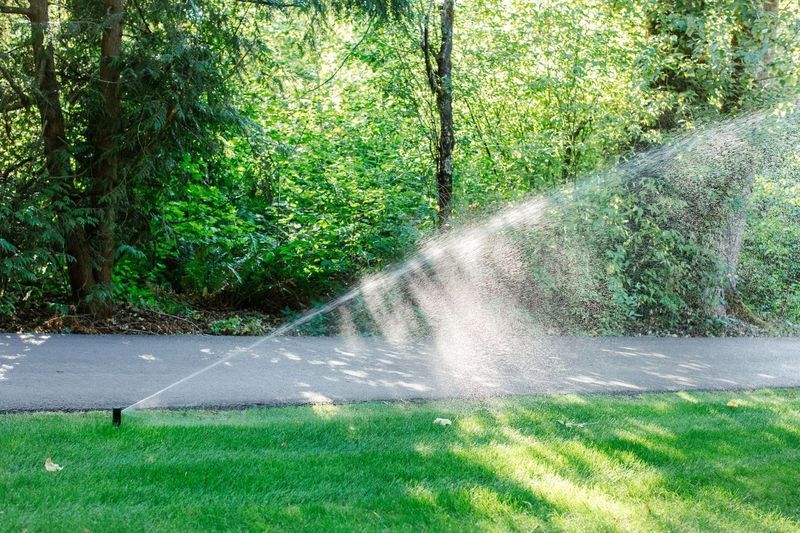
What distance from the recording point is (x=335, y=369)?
24.4 ft

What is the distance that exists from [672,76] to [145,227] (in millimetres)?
7614

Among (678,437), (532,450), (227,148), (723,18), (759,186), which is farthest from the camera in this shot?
(759,186)

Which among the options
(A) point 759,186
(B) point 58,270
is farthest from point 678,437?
(A) point 759,186

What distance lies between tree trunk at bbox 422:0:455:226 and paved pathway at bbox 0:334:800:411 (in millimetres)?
2552

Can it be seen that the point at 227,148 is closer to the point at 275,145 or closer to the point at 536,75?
the point at 275,145

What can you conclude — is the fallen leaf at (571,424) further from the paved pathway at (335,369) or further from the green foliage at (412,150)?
the green foliage at (412,150)

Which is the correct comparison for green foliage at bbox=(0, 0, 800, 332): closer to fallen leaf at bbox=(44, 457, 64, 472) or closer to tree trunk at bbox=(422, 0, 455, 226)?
tree trunk at bbox=(422, 0, 455, 226)

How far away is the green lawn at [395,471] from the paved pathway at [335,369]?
0.63m

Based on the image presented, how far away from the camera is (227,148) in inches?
404

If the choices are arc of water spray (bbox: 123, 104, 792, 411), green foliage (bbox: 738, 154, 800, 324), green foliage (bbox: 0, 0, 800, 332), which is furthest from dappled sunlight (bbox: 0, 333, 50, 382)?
green foliage (bbox: 738, 154, 800, 324)

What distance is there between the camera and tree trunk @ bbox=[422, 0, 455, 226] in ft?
36.2

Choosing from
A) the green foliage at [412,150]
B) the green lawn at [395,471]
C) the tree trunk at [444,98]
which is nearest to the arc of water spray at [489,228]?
the green foliage at [412,150]

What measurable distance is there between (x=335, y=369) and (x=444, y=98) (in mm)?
5106

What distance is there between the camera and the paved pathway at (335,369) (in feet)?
20.1
